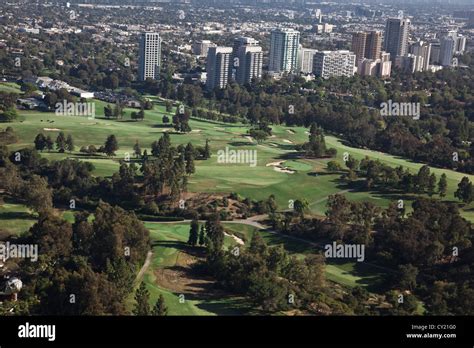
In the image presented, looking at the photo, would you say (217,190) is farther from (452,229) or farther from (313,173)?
(452,229)

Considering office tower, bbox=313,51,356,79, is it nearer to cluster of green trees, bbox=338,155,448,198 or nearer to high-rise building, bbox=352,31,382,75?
high-rise building, bbox=352,31,382,75

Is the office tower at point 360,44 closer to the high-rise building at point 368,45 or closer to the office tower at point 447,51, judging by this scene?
the high-rise building at point 368,45

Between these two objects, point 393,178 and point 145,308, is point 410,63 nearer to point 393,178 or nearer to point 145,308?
point 393,178

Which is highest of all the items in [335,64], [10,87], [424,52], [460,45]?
[460,45]

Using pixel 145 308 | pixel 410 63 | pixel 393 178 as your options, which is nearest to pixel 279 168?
pixel 393 178

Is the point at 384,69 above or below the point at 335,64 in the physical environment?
below
